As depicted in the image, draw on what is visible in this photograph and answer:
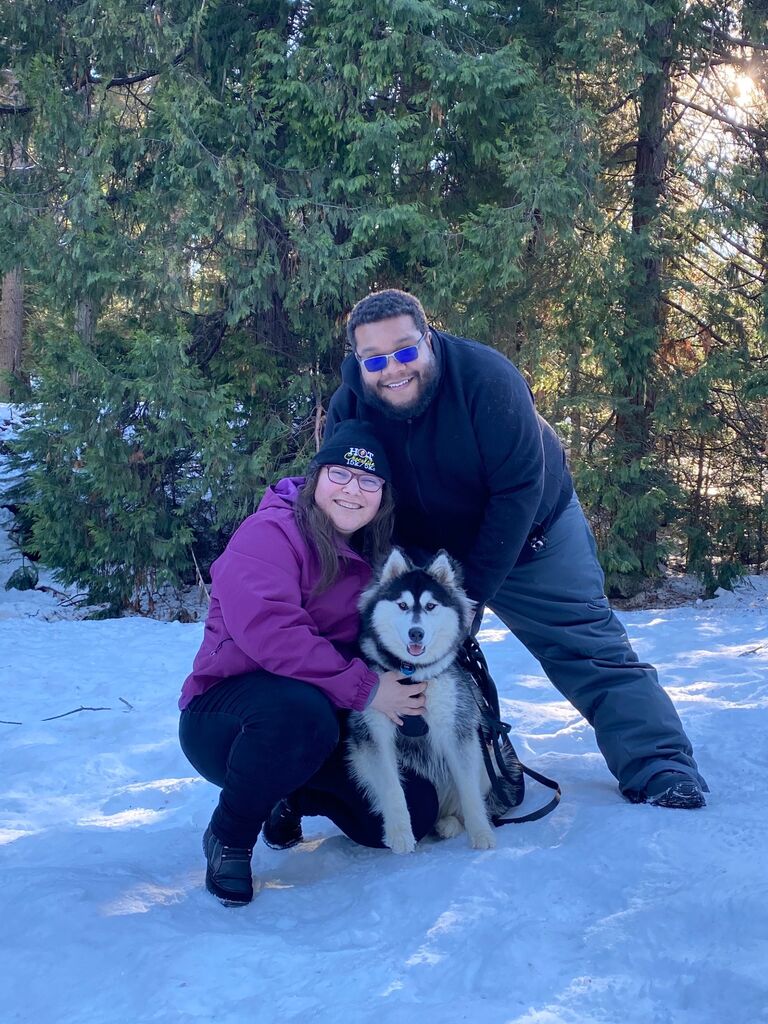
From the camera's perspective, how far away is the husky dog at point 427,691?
3.08 meters

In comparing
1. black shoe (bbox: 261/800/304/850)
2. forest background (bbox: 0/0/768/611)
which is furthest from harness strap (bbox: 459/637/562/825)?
forest background (bbox: 0/0/768/611)

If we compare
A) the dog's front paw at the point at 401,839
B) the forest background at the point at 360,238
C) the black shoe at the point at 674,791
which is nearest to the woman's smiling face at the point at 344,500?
the dog's front paw at the point at 401,839

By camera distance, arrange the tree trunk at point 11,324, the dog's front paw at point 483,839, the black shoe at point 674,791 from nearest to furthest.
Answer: the dog's front paw at point 483,839, the black shoe at point 674,791, the tree trunk at point 11,324

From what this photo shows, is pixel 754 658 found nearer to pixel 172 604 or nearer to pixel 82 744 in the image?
pixel 82 744

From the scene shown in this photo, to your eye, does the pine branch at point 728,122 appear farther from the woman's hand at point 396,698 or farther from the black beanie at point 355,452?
the woman's hand at point 396,698

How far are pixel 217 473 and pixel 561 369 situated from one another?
3419 millimetres

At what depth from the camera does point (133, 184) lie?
27.7 feet

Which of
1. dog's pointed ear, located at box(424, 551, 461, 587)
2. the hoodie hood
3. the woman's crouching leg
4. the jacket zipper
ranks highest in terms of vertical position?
the jacket zipper

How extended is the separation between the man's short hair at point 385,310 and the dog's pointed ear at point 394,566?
0.78m

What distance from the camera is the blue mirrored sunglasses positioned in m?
3.12

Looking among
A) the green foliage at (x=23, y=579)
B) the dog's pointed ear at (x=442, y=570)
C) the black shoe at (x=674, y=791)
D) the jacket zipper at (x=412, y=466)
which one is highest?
the jacket zipper at (x=412, y=466)

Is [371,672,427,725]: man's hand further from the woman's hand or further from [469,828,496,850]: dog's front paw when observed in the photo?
[469,828,496,850]: dog's front paw

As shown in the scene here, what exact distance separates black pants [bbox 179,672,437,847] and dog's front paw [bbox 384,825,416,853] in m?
0.38

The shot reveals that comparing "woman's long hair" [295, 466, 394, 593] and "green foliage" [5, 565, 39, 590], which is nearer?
"woman's long hair" [295, 466, 394, 593]
